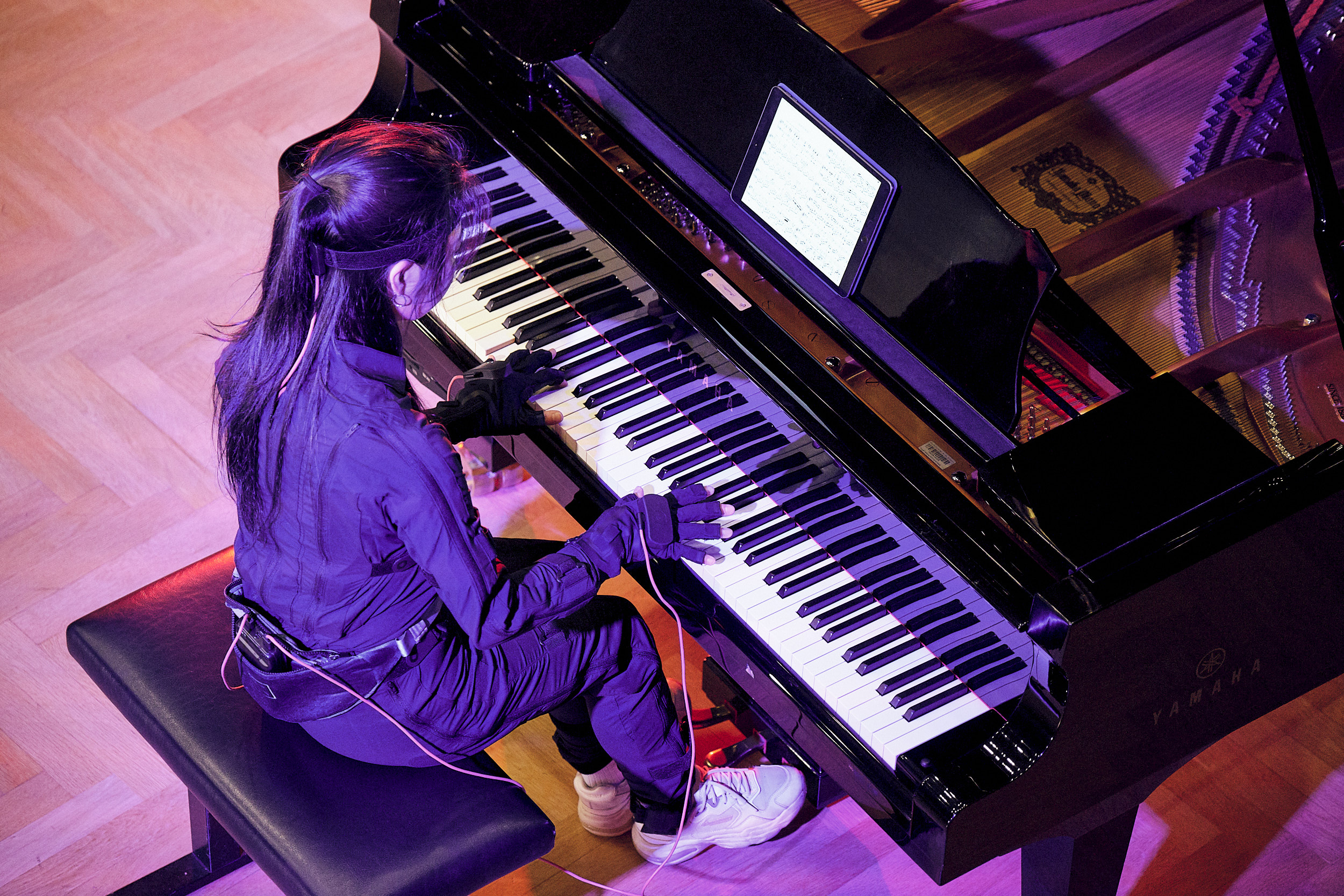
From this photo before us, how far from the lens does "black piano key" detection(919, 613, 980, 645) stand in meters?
2.11

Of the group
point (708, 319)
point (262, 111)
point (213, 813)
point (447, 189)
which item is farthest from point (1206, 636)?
point (262, 111)

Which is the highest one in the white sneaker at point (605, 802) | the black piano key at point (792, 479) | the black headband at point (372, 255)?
the black headband at point (372, 255)

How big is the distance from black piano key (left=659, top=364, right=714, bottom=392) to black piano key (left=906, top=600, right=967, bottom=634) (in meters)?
0.59

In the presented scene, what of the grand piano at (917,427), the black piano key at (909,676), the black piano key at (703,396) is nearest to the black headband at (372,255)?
the grand piano at (917,427)

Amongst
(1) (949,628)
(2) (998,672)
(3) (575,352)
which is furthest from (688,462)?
(2) (998,672)

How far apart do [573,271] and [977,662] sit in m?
1.09

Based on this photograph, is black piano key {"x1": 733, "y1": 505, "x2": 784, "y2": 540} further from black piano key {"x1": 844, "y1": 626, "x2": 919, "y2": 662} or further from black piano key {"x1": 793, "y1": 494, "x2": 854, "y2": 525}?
black piano key {"x1": 844, "y1": 626, "x2": 919, "y2": 662}

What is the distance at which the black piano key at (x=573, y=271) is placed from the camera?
8.48 feet

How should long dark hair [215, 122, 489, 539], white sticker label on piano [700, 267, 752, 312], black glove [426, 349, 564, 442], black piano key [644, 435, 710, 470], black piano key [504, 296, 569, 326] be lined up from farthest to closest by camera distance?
black piano key [504, 296, 569, 326], black glove [426, 349, 564, 442], black piano key [644, 435, 710, 470], white sticker label on piano [700, 267, 752, 312], long dark hair [215, 122, 489, 539]

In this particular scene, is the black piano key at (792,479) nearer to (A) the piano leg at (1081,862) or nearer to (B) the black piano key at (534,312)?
(B) the black piano key at (534,312)

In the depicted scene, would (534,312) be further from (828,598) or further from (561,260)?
(828,598)

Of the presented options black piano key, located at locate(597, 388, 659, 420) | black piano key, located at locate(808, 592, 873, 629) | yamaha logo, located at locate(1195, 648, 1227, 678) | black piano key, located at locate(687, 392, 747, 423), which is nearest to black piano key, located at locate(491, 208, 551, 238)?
black piano key, located at locate(597, 388, 659, 420)

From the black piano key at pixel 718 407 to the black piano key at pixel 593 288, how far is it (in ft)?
1.01

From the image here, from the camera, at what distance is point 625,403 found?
248 centimetres
